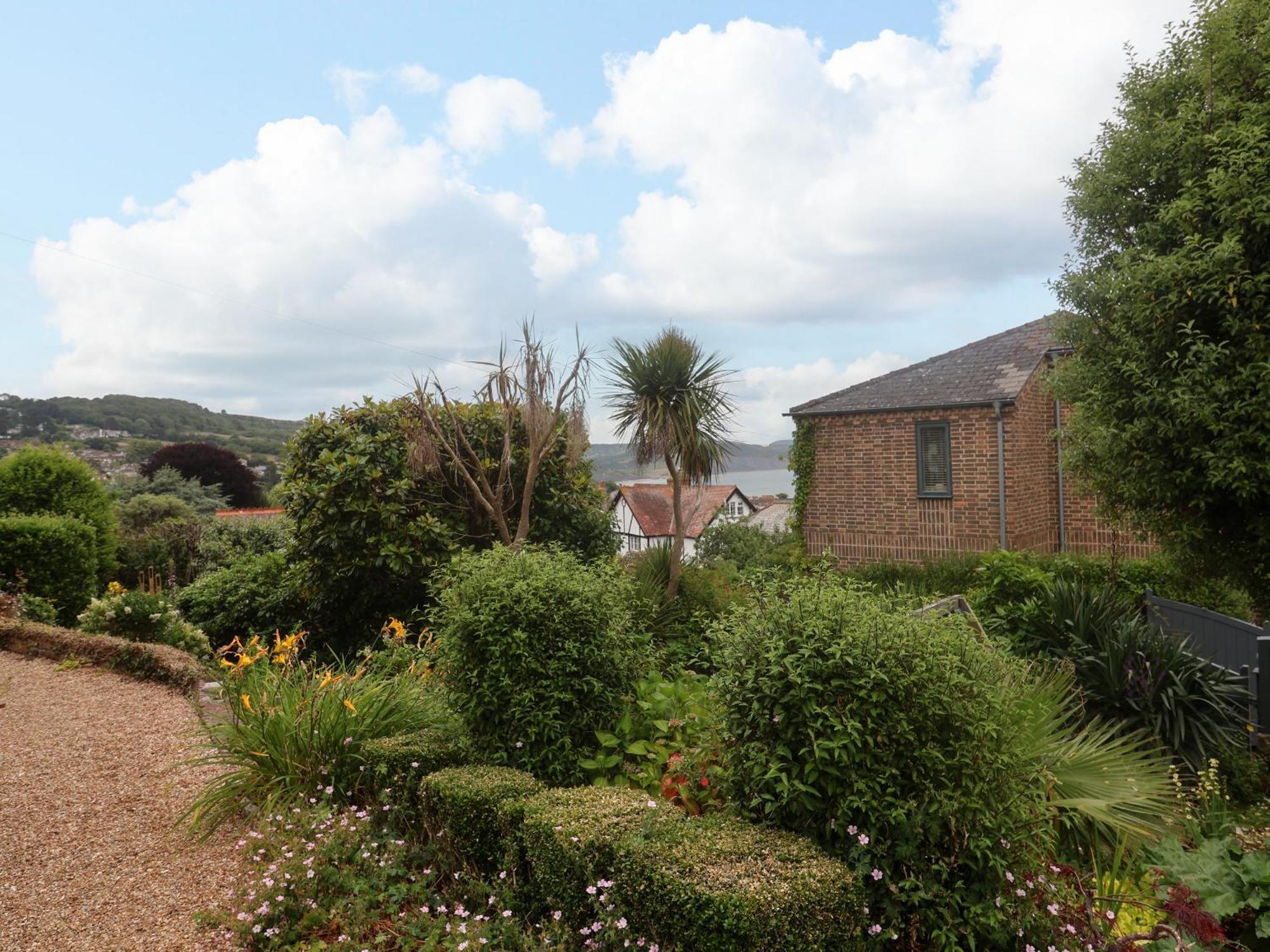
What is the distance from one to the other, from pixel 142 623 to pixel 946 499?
15.0 metres

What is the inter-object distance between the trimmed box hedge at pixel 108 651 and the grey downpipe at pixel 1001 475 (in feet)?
48.4

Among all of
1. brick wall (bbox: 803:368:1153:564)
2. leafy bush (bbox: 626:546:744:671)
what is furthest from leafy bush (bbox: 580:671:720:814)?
brick wall (bbox: 803:368:1153:564)

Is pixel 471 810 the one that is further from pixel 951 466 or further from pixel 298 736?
pixel 951 466

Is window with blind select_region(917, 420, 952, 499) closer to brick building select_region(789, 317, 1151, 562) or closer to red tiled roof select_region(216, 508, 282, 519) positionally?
brick building select_region(789, 317, 1151, 562)

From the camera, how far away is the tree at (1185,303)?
617cm

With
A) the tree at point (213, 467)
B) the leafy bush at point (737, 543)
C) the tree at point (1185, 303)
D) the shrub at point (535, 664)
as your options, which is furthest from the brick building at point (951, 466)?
the tree at point (213, 467)

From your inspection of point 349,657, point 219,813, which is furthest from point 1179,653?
point 349,657

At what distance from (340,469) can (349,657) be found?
7.29 ft

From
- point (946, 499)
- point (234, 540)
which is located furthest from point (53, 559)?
point (946, 499)

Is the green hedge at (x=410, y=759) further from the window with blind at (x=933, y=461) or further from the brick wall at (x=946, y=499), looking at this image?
the window with blind at (x=933, y=461)

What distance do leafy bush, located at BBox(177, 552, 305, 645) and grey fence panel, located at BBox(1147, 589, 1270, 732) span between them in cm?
1004

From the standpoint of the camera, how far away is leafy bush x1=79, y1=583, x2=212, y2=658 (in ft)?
32.8

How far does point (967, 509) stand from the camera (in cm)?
1773

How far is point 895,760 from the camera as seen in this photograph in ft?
10.9
